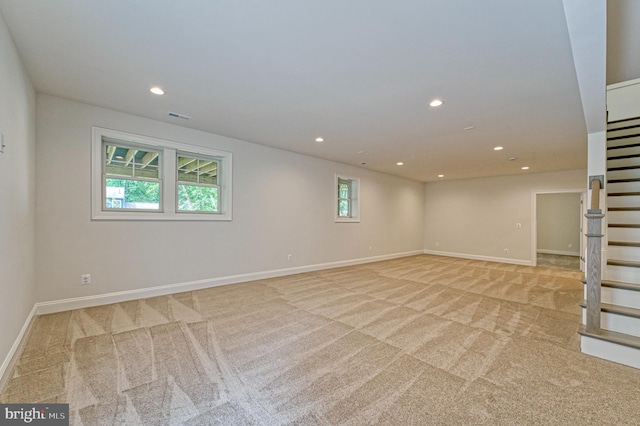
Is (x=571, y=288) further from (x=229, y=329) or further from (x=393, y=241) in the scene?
(x=229, y=329)

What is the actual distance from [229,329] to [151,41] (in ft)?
9.30

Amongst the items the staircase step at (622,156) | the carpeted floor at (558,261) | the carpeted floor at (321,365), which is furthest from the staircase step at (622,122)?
the carpeted floor at (558,261)

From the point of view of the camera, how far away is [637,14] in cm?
237

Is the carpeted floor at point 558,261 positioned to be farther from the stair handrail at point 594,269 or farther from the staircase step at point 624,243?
the stair handrail at point 594,269

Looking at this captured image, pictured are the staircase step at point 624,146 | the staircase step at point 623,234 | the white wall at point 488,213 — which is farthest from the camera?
the white wall at point 488,213

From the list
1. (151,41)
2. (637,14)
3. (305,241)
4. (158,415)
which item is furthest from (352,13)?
(305,241)

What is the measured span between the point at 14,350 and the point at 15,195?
135cm

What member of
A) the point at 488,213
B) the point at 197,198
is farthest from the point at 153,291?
the point at 488,213

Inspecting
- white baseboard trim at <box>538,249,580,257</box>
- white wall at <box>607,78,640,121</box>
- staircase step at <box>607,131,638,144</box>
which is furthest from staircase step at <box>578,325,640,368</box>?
white baseboard trim at <box>538,249,580,257</box>

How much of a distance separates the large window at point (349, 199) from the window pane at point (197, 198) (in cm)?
329

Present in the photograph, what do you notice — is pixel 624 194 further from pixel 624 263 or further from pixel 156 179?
pixel 156 179

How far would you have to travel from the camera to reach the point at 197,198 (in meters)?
4.69

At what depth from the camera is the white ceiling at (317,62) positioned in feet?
6.26

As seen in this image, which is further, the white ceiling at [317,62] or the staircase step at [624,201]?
the staircase step at [624,201]
